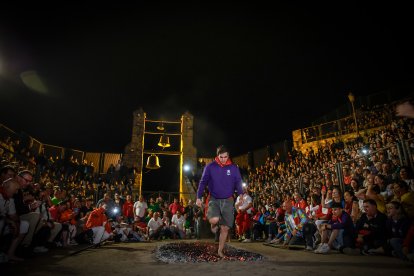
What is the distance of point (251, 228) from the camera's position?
1127 cm

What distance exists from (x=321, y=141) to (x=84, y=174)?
1985 centimetres

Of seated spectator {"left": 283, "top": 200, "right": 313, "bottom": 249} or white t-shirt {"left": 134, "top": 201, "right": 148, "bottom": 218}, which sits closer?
seated spectator {"left": 283, "top": 200, "right": 313, "bottom": 249}

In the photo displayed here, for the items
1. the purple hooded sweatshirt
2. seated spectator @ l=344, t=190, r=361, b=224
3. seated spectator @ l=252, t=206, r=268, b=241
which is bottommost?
seated spectator @ l=252, t=206, r=268, b=241

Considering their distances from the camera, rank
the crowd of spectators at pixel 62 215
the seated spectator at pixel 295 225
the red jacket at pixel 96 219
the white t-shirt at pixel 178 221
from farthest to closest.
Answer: the white t-shirt at pixel 178 221, the red jacket at pixel 96 219, the seated spectator at pixel 295 225, the crowd of spectators at pixel 62 215

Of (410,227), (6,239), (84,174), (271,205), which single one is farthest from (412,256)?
(84,174)

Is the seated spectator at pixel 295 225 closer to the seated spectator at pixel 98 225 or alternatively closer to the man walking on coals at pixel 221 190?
the man walking on coals at pixel 221 190

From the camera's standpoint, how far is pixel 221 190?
527 cm

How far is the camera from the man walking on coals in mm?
5191

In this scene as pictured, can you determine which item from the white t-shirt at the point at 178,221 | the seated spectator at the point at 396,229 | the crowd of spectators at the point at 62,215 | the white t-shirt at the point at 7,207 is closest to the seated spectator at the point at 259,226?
the crowd of spectators at the point at 62,215

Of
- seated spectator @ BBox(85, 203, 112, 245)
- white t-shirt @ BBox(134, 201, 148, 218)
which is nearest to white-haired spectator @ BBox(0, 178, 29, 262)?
seated spectator @ BBox(85, 203, 112, 245)

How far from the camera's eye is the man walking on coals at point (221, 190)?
519 centimetres

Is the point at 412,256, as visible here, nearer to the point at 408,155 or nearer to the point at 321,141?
the point at 408,155

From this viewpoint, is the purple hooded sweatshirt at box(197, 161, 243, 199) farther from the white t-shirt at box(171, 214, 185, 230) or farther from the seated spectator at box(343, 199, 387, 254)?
the white t-shirt at box(171, 214, 185, 230)

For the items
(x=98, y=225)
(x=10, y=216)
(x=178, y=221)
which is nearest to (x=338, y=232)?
(x=10, y=216)
